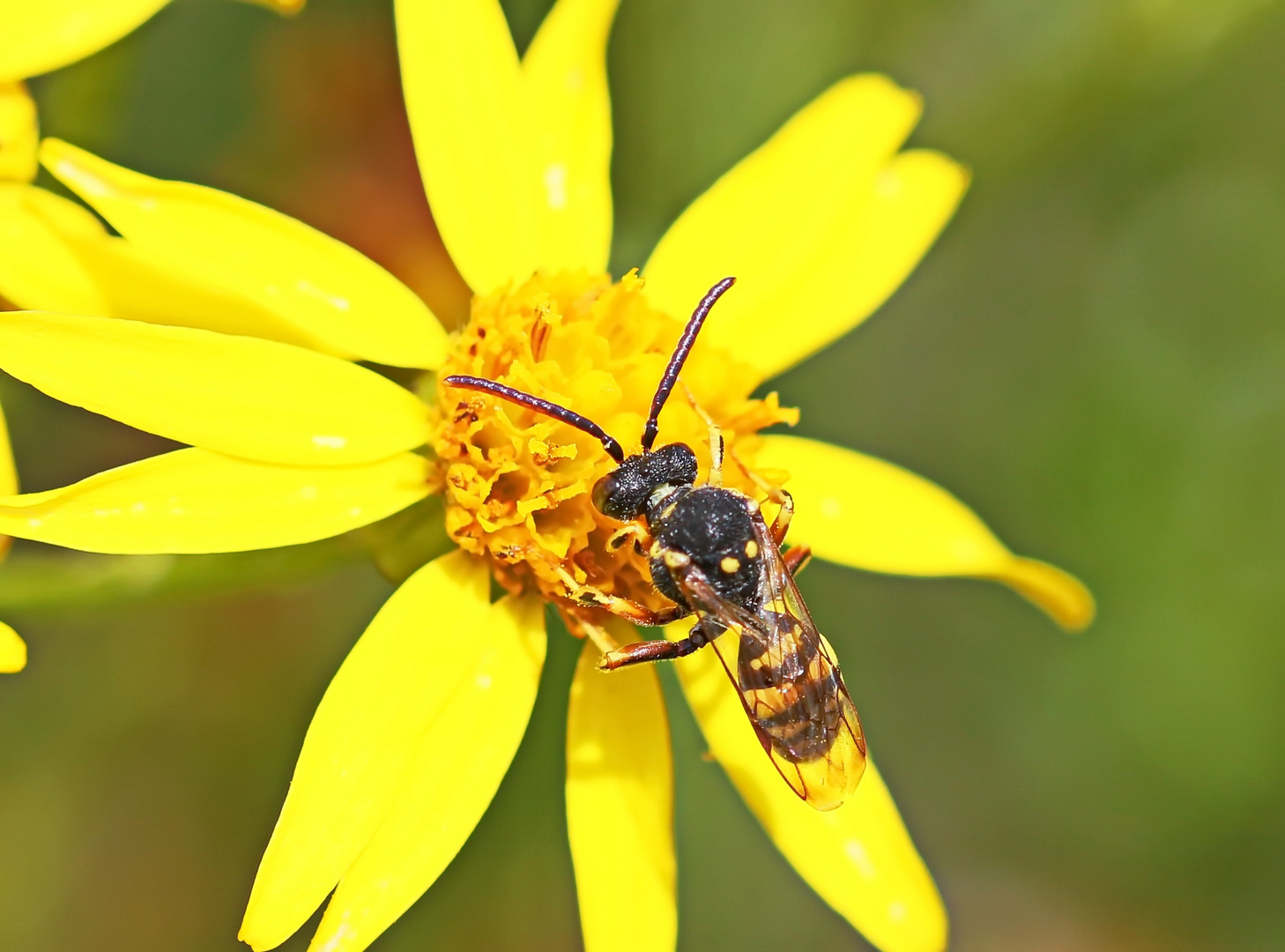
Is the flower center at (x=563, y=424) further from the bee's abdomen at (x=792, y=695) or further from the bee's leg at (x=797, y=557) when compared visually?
the bee's abdomen at (x=792, y=695)

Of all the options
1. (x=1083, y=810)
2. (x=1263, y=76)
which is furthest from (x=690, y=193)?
(x=1083, y=810)

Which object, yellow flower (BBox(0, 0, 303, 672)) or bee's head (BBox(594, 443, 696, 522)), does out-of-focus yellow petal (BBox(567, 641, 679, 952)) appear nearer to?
bee's head (BBox(594, 443, 696, 522))

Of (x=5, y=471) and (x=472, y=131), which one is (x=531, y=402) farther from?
(x=5, y=471)

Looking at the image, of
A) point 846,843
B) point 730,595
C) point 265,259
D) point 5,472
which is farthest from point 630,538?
point 5,472

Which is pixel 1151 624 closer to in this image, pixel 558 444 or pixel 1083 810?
pixel 1083 810

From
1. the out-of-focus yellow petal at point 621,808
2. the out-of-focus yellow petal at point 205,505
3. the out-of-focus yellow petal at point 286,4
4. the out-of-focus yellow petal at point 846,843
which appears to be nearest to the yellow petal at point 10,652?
the out-of-focus yellow petal at point 205,505

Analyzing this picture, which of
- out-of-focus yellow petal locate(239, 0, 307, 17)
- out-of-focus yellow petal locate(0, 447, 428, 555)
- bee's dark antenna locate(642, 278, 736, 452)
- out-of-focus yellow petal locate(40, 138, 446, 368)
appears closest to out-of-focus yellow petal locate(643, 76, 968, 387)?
bee's dark antenna locate(642, 278, 736, 452)
